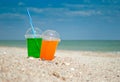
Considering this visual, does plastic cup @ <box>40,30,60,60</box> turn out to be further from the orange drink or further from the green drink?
the green drink

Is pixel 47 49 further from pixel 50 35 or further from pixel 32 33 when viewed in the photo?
pixel 32 33

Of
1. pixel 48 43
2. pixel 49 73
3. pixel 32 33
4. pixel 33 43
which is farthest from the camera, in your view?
pixel 32 33

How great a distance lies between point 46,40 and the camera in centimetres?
701

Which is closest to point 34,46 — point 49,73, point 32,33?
point 32,33

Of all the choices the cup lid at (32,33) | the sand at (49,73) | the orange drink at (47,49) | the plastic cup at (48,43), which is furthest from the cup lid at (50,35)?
the sand at (49,73)

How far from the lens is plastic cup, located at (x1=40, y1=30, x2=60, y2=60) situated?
23.0 ft

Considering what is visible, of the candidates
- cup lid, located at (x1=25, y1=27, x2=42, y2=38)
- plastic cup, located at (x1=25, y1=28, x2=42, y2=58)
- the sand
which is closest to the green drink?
plastic cup, located at (x1=25, y1=28, x2=42, y2=58)

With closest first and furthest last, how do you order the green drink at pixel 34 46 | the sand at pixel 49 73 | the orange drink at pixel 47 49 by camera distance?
1. the sand at pixel 49 73
2. the orange drink at pixel 47 49
3. the green drink at pixel 34 46

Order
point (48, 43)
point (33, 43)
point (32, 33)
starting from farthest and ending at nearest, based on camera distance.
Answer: point (32, 33)
point (33, 43)
point (48, 43)

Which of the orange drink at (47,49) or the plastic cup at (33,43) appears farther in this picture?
the plastic cup at (33,43)

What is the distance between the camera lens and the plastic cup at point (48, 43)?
701 centimetres

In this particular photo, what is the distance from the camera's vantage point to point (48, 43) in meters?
7.01

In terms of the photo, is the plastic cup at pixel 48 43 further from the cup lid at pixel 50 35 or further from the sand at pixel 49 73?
the sand at pixel 49 73

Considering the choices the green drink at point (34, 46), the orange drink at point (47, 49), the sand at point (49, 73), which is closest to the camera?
the sand at point (49, 73)
